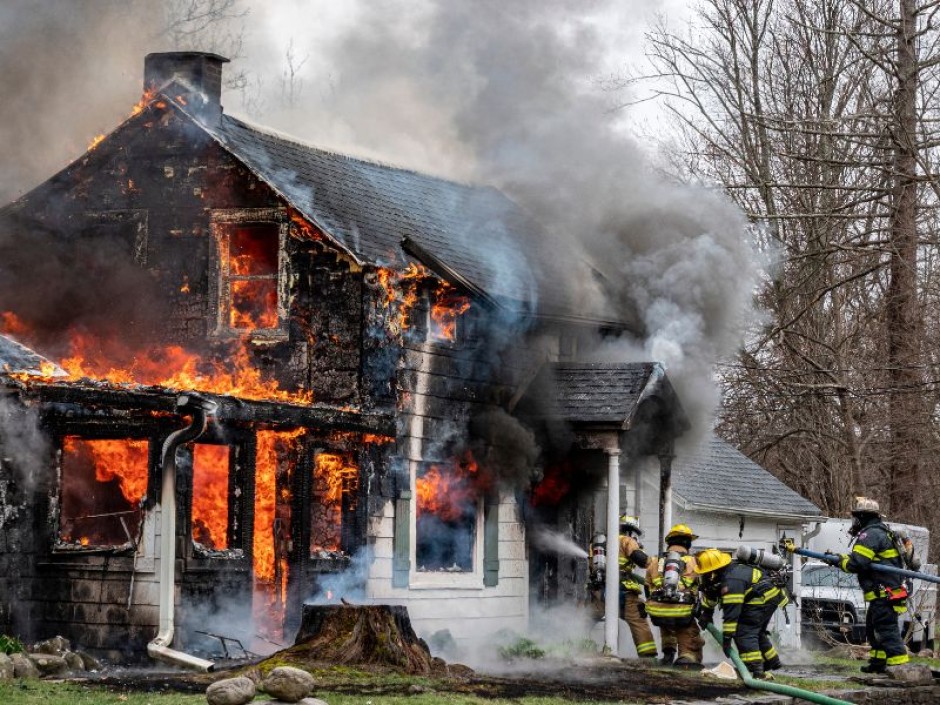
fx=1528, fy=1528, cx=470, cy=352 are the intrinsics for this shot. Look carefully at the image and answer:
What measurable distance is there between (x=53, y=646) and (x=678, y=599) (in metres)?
6.62

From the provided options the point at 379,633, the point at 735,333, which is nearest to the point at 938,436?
the point at 735,333

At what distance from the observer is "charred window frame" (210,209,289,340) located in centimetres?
1811

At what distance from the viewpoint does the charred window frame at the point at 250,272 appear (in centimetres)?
1811

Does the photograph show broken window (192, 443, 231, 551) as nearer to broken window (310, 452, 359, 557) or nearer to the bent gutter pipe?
the bent gutter pipe

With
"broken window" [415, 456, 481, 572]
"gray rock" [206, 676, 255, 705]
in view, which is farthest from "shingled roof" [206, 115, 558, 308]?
"gray rock" [206, 676, 255, 705]

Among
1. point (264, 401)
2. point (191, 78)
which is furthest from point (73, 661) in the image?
point (191, 78)

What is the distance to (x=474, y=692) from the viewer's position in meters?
13.0

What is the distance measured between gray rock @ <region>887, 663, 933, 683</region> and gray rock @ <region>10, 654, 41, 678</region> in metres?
9.08

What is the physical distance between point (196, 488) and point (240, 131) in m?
5.00

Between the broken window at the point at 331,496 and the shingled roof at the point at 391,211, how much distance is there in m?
2.38

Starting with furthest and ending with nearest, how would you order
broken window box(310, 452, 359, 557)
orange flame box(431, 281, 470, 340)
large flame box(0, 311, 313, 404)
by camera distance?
orange flame box(431, 281, 470, 340), large flame box(0, 311, 313, 404), broken window box(310, 452, 359, 557)

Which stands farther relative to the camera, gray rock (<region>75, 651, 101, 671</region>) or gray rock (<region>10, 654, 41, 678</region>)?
gray rock (<region>75, 651, 101, 671</region>)

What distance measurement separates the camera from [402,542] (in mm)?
18141

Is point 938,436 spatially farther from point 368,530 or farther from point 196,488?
point 196,488
